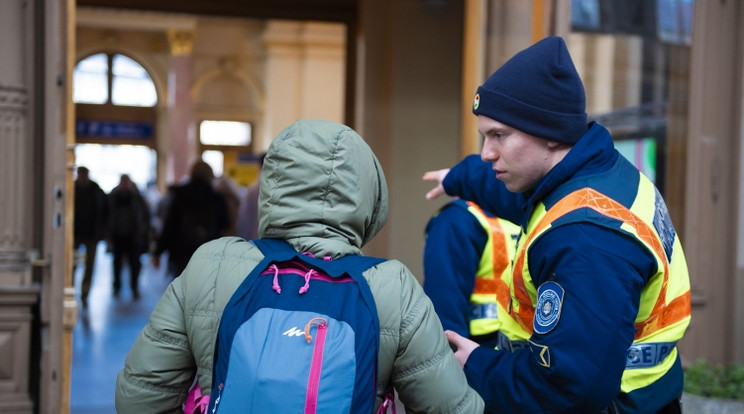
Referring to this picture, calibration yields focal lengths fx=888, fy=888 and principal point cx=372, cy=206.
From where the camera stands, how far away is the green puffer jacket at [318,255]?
2.05 metres

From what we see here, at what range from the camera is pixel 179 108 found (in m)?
25.4

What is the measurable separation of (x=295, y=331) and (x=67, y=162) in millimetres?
3665

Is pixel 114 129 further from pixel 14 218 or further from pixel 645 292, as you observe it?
pixel 645 292

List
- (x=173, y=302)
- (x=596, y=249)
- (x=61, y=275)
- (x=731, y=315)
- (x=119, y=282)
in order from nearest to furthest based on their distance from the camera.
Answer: (x=596, y=249) → (x=173, y=302) → (x=61, y=275) → (x=731, y=315) → (x=119, y=282)

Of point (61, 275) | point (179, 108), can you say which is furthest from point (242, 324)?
point (179, 108)

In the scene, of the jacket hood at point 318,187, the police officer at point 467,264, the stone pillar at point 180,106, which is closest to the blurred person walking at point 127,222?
the police officer at point 467,264

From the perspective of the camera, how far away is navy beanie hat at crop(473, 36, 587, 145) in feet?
6.89

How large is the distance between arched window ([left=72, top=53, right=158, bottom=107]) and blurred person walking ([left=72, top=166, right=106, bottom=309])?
1591 centimetres

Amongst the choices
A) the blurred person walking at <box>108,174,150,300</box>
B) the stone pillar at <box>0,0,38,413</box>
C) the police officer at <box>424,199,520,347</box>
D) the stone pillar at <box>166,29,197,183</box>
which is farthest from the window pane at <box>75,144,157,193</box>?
the police officer at <box>424,199,520,347</box>

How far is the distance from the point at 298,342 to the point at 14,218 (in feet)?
13.2

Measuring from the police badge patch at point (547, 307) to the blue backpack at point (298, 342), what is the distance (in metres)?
0.36

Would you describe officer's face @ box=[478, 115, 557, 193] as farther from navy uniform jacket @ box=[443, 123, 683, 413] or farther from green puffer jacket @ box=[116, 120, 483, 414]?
green puffer jacket @ box=[116, 120, 483, 414]

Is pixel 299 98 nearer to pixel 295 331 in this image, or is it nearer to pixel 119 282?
pixel 119 282

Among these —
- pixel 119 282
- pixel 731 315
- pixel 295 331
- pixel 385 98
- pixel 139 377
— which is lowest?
pixel 119 282
